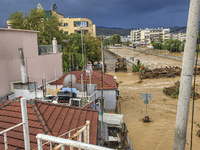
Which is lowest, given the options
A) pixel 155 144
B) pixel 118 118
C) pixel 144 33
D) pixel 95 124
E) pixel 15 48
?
pixel 155 144

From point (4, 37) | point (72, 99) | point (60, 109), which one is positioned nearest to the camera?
point (60, 109)

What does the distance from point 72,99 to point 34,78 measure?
5016 mm

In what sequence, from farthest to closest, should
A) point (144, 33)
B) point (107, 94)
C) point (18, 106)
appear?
point (144, 33)
point (107, 94)
point (18, 106)

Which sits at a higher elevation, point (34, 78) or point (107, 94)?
point (34, 78)

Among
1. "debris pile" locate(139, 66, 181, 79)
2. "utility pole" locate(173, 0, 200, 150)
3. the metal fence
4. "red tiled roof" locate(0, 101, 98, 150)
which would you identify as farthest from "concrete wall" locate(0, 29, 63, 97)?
"debris pile" locate(139, 66, 181, 79)

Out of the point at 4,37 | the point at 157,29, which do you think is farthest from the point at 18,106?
the point at 157,29

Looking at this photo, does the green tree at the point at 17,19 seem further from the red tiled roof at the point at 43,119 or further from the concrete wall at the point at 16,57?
the red tiled roof at the point at 43,119

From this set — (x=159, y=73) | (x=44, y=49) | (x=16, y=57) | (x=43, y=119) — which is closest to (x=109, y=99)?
(x=44, y=49)

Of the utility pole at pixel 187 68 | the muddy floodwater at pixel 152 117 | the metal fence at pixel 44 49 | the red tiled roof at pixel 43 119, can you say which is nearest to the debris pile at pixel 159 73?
the muddy floodwater at pixel 152 117

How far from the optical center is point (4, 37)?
11445mm

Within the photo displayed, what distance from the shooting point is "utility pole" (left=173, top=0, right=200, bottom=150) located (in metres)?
4.55

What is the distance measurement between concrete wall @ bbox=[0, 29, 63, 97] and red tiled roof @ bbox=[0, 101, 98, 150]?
3780 mm

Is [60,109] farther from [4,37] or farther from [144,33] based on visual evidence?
[144,33]

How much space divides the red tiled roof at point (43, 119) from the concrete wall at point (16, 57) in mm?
3780
